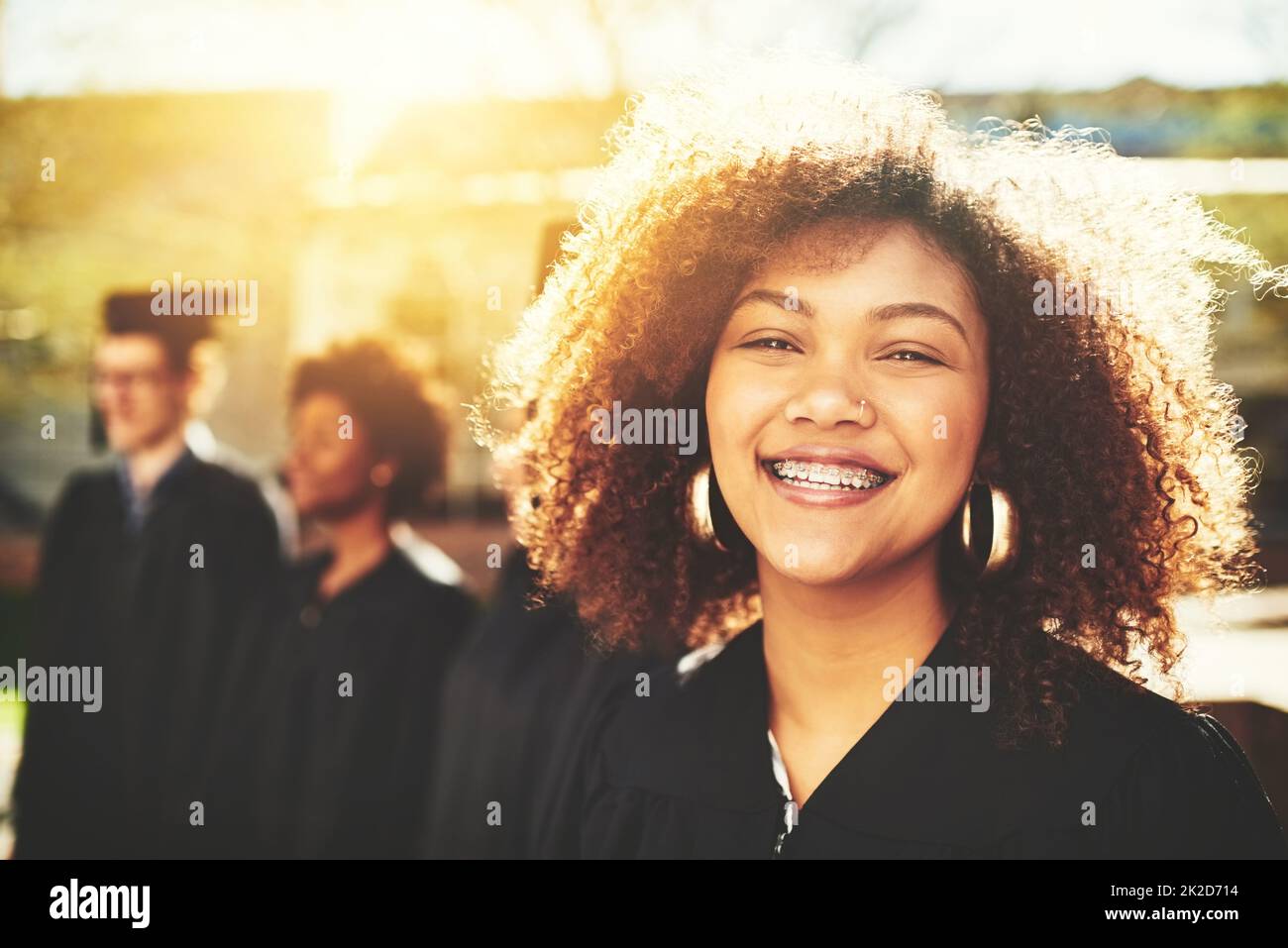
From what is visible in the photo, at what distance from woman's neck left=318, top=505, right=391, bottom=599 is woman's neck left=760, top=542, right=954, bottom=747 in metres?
2.55

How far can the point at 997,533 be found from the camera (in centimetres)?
187

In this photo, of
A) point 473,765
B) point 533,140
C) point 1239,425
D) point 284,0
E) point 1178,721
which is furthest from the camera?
point 533,140

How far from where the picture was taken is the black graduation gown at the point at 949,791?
5.42 ft

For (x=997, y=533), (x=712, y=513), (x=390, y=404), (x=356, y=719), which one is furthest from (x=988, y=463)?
(x=390, y=404)

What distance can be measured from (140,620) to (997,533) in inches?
141

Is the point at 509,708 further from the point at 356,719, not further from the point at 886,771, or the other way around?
the point at 886,771

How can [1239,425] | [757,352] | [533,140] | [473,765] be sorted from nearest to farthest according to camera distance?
[757,352]
[1239,425]
[473,765]
[533,140]

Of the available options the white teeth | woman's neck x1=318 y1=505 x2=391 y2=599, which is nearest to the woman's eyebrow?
the white teeth

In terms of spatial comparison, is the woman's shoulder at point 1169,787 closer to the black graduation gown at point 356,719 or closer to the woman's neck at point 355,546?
the black graduation gown at point 356,719

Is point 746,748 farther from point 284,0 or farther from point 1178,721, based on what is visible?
point 284,0

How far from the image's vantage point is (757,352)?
1.84 m
